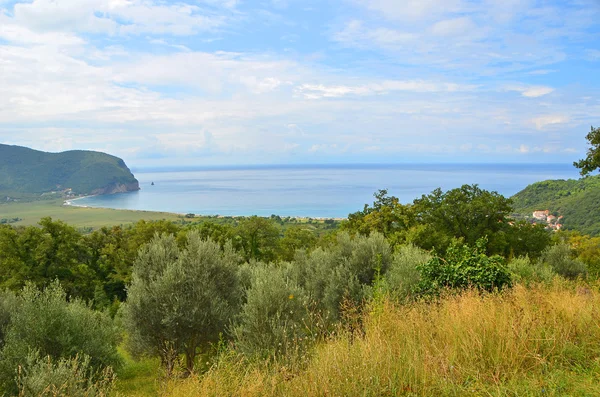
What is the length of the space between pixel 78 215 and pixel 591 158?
156420mm

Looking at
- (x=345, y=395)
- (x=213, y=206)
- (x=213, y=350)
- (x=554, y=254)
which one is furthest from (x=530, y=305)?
(x=213, y=206)

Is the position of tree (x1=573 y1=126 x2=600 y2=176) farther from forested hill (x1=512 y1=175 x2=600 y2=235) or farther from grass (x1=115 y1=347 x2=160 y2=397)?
forested hill (x1=512 y1=175 x2=600 y2=235)

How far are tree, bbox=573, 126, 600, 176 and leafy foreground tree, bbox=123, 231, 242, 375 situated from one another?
69.0ft

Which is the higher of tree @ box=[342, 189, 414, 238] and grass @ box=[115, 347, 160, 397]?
tree @ box=[342, 189, 414, 238]

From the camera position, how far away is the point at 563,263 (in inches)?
965

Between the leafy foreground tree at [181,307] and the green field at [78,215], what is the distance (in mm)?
105369

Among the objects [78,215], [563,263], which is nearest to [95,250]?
[563,263]

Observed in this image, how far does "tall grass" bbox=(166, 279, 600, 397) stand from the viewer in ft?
12.7

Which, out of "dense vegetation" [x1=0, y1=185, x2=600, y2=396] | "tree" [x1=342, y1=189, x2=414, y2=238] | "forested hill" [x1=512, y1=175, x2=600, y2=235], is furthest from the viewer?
"forested hill" [x1=512, y1=175, x2=600, y2=235]

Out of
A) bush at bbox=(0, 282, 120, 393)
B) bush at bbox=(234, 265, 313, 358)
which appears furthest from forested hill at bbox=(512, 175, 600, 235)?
bush at bbox=(0, 282, 120, 393)

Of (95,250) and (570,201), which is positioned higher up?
(570,201)

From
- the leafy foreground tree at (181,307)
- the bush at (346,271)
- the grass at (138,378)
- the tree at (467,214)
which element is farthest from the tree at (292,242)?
the leafy foreground tree at (181,307)

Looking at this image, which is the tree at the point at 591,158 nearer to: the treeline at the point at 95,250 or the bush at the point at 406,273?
the bush at the point at 406,273

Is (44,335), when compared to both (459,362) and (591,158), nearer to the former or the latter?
(459,362)
